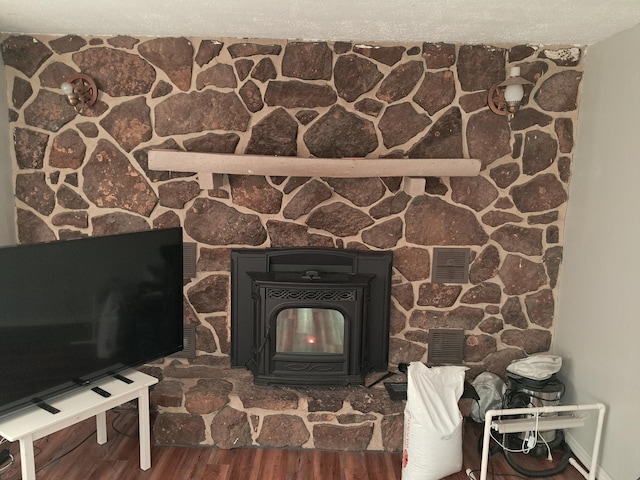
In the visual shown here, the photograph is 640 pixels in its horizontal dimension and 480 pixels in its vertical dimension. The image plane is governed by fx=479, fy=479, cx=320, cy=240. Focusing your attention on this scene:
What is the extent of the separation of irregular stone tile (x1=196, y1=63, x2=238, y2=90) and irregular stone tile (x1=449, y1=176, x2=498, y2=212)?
1.39m

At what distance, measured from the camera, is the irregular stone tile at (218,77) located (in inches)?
106

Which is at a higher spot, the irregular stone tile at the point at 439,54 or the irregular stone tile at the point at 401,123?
the irregular stone tile at the point at 439,54

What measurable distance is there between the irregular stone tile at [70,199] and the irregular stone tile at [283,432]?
64.4 inches

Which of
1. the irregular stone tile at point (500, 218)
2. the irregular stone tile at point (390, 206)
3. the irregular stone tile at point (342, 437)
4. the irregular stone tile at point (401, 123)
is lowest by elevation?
the irregular stone tile at point (342, 437)

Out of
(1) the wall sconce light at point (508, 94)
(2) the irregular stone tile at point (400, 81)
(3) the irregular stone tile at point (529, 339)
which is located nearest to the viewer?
(1) the wall sconce light at point (508, 94)

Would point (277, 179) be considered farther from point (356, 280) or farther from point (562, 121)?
point (562, 121)

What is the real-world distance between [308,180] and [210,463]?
5.34 feet

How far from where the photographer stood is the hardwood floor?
240 cm

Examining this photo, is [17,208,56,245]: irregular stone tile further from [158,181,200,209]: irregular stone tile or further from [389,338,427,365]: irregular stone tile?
[389,338,427,365]: irregular stone tile

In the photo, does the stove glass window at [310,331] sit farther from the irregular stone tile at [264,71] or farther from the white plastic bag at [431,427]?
the irregular stone tile at [264,71]

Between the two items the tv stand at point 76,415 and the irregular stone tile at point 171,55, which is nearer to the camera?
the tv stand at point 76,415

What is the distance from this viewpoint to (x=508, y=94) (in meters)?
2.57

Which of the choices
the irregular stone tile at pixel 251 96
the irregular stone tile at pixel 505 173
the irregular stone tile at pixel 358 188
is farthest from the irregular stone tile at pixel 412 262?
the irregular stone tile at pixel 251 96

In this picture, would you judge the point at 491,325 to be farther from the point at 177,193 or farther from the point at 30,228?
the point at 30,228
